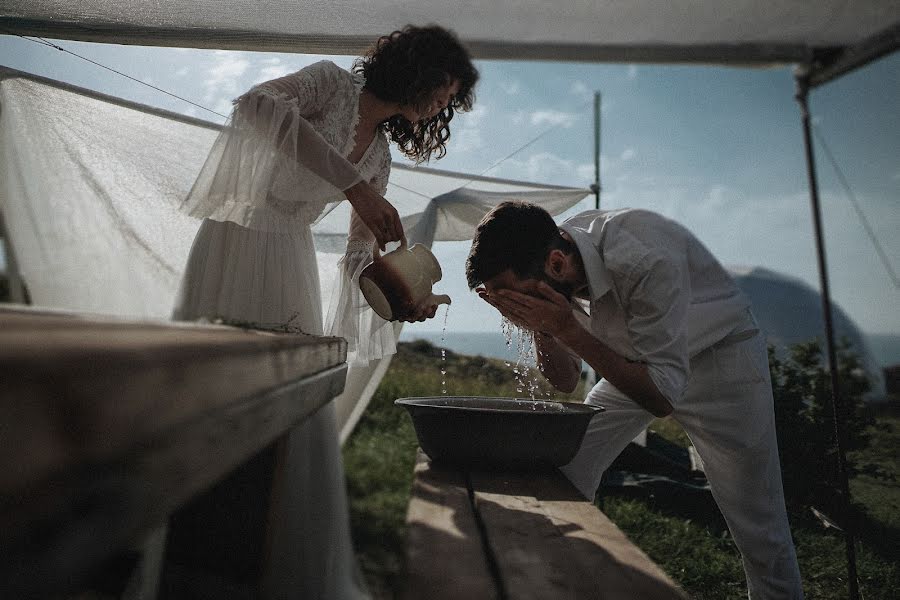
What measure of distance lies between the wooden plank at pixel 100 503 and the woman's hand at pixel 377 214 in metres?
1.24

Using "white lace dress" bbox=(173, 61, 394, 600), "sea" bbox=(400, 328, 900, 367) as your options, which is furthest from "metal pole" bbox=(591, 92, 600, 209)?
"white lace dress" bbox=(173, 61, 394, 600)

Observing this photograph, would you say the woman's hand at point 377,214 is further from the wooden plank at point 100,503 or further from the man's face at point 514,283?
the wooden plank at point 100,503

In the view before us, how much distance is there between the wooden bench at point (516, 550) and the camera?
0.80 metres

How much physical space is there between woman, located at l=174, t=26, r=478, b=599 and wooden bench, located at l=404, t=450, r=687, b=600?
24 cm

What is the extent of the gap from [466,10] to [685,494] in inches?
122

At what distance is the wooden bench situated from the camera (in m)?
0.80

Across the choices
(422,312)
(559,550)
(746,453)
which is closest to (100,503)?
(559,550)

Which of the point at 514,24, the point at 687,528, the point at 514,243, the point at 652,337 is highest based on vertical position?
the point at 514,24

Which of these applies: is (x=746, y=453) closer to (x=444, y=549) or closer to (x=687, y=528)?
(x=444, y=549)

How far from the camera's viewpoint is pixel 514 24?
2.12 m

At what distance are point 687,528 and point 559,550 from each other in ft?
9.03

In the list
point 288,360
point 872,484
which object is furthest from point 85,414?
point 872,484

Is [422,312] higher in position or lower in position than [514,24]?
lower

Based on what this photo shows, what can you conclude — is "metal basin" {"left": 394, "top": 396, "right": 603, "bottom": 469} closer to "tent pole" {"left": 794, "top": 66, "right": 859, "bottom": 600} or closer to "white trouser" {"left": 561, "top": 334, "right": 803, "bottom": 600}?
"white trouser" {"left": 561, "top": 334, "right": 803, "bottom": 600}
